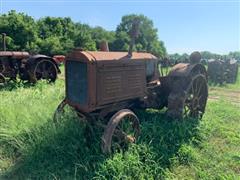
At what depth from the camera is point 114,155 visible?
135 inches

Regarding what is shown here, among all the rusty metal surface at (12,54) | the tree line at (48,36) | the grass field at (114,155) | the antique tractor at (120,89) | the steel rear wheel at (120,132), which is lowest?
the grass field at (114,155)

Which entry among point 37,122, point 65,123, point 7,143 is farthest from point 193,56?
point 7,143

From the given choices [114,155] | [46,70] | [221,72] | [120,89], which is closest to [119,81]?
[120,89]

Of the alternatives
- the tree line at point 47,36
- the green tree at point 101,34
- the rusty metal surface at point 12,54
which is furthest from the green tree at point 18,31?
the rusty metal surface at point 12,54

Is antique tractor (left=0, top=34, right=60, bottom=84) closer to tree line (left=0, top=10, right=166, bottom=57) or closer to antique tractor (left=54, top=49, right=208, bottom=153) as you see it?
antique tractor (left=54, top=49, right=208, bottom=153)

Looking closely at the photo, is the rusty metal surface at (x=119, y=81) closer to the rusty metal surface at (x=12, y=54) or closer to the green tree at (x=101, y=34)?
the rusty metal surface at (x=12, y=54)

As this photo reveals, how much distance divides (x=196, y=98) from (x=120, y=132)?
1.98m

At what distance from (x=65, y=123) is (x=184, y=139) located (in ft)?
5.83

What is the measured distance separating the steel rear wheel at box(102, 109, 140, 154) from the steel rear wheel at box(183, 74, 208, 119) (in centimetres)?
129

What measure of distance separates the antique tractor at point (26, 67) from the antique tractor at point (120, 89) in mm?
4896

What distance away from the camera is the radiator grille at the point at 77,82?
11.7 ft

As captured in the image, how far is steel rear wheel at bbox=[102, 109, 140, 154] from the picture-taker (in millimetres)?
3395

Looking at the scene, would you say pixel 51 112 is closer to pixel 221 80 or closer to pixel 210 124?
pixel 210 124

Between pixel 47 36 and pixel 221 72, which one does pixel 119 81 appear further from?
pixel 47 36
